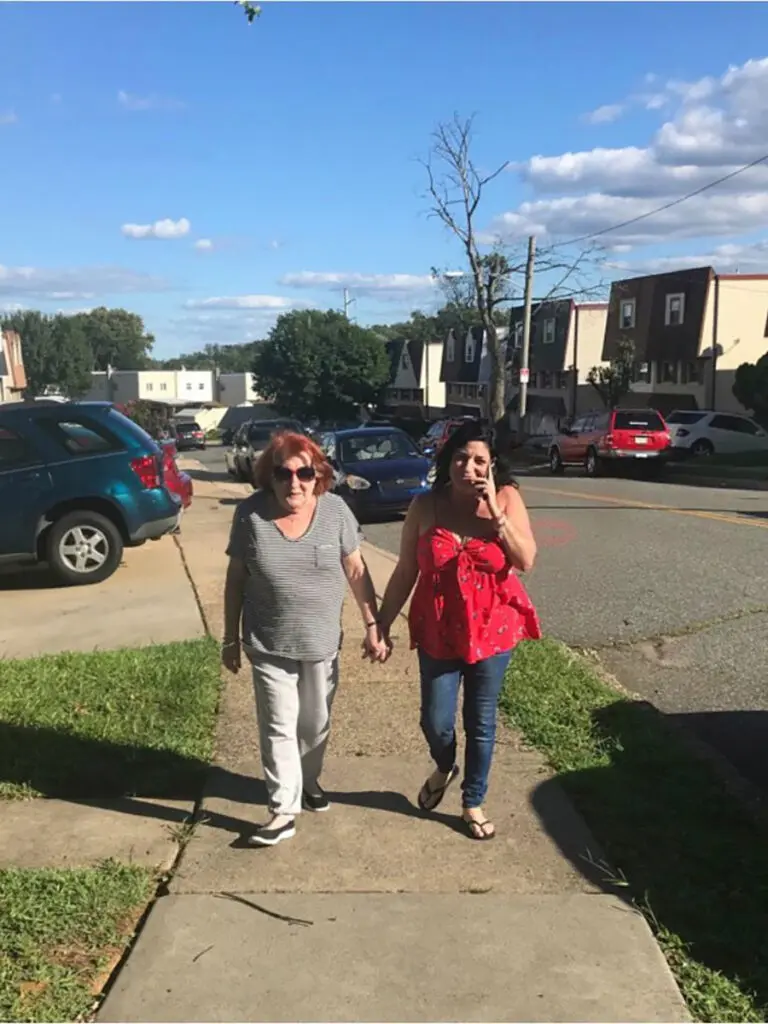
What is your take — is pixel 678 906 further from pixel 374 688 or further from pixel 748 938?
pixel 374 688

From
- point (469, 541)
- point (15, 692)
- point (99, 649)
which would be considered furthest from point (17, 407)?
point (469, 541)

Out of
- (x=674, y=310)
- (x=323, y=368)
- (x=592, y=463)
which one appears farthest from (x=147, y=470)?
(x=323, y=368)

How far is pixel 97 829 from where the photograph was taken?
4.21 meters

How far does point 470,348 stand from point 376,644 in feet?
203

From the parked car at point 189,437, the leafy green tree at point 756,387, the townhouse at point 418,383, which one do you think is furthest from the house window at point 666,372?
the parked car at point 189,437

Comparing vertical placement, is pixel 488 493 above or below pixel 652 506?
above

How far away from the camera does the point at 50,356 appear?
87.5 m

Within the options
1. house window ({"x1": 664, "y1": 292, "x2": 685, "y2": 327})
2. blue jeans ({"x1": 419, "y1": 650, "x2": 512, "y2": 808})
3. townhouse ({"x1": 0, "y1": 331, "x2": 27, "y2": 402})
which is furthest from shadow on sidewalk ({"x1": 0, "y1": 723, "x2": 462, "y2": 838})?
townhouse ({"x1": 0, "y1": 331, "x2": 27, "y2": 402})

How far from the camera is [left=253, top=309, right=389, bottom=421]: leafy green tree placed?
6931cm

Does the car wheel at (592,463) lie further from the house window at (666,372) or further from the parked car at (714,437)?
the house window at (666,372)

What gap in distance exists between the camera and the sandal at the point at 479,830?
161 inches

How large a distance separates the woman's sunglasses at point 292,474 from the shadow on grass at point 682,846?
1.73 meters

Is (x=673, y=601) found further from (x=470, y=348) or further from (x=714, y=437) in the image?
(x=470, y=348)

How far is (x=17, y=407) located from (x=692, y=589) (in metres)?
6.51
